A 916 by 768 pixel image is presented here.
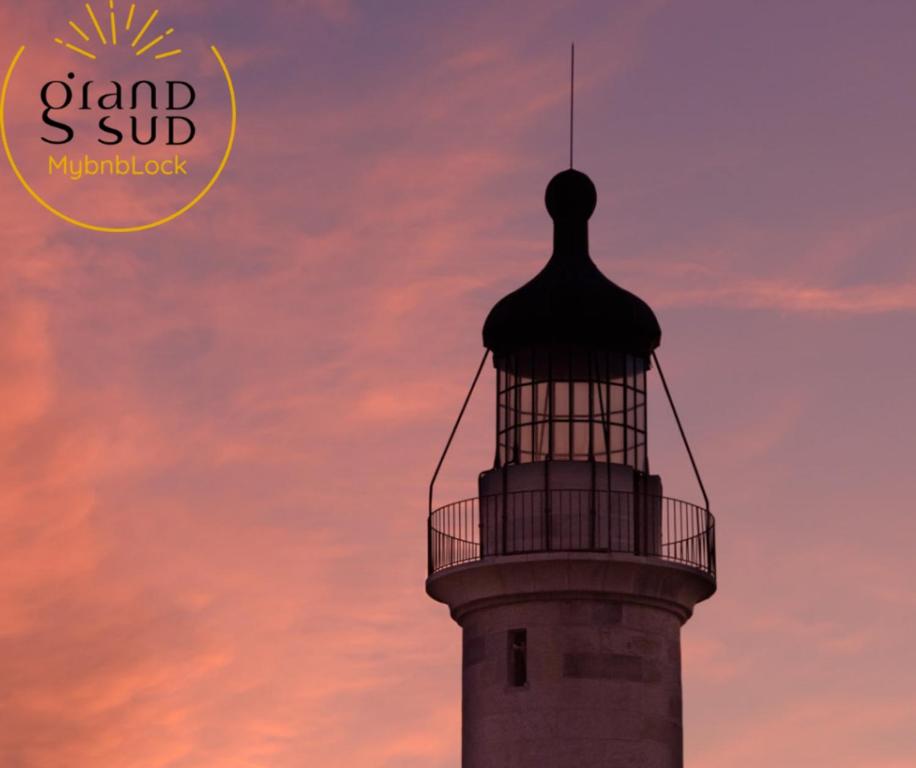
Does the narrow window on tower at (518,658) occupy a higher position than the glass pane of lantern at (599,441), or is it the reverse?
the glass pane of lantern at (599,441)

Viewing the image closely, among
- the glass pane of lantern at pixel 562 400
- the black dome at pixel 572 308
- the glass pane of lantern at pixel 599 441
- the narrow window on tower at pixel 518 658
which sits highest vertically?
the black dome at pixel 572 308

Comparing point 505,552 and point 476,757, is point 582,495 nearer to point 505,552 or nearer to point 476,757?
point 505,552

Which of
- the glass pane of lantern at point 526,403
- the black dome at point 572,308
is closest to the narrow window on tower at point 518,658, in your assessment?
the glass pane of lantern at point 526,403

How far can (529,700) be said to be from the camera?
4072 centimetres

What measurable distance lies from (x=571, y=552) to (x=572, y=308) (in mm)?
4263

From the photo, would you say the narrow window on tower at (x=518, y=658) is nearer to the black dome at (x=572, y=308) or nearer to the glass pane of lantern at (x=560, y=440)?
the glass pane of lantern at (x=560, y=440)

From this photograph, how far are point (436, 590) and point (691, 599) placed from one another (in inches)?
167

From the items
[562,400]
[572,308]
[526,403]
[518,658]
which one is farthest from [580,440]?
[518,658]

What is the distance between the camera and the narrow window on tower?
4103 centimetres

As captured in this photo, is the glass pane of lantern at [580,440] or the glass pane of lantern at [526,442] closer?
the glass pane of lantern at [580,440]

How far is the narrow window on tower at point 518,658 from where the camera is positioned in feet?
135

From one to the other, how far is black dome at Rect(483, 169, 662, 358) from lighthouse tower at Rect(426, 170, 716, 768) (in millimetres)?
34

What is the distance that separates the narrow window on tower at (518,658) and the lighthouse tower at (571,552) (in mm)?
32

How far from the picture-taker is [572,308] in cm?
4234
